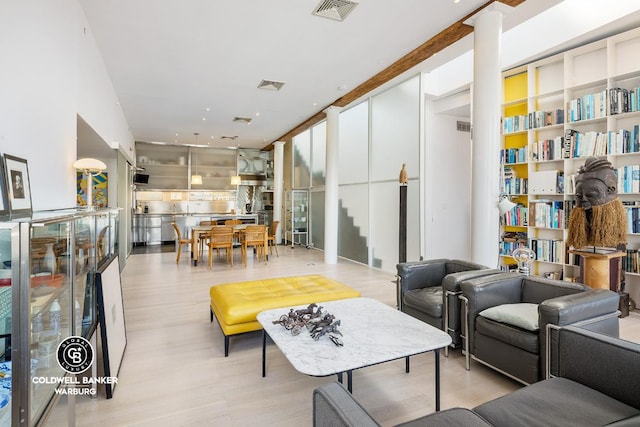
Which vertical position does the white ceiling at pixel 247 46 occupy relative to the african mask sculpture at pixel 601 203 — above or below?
above

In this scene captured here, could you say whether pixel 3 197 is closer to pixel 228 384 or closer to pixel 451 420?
pixel 228 384

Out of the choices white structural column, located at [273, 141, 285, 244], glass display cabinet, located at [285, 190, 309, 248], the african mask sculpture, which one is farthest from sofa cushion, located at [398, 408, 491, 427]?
white structural column, located at [273, 141, 285, 244]

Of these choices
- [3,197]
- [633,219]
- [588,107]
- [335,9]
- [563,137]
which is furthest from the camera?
[563,137]

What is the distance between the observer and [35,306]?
138 cm

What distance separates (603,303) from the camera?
7.37 ft

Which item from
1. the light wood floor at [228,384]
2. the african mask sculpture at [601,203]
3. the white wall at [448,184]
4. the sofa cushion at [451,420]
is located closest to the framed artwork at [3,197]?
the light wood floor at [228,384]

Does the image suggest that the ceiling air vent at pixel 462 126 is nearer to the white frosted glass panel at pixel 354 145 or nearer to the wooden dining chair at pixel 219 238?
the white frosted glass panel at pixel 354 145

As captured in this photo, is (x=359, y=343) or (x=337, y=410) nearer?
(x=337, y=410)

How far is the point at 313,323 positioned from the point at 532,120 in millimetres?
4403

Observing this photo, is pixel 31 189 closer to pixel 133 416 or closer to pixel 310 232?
pixel 133 416

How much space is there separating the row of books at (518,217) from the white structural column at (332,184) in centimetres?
345

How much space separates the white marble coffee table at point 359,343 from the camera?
1.83 m

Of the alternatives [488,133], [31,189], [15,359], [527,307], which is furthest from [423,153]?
[15,359]

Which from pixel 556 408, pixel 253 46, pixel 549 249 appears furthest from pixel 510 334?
pixel 253 46
